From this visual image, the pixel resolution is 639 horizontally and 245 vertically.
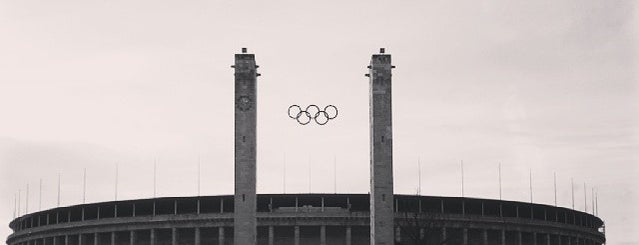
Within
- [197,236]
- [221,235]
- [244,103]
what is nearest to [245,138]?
[244,103]

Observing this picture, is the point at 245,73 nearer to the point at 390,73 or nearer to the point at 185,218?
the point at 390,73

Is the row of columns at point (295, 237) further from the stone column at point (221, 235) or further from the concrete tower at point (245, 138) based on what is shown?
the concrete tower at point (245, 138)

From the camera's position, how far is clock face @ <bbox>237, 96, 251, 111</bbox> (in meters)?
86.5

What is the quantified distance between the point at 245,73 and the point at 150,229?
28.2 meters

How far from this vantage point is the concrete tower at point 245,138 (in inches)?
3322

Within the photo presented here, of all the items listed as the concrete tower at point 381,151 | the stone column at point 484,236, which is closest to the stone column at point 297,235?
the concrete tower at point 381,151

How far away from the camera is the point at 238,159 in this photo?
86.0 m

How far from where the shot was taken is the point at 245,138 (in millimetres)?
86438

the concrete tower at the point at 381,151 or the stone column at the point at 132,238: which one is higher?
the concrete tower at the point at 381,151

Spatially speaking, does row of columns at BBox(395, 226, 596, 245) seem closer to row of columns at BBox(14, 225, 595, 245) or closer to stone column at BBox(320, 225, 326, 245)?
row of columns at BBox(14, 225, 595, 245)

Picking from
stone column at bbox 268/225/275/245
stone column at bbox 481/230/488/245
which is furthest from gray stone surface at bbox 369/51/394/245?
stone column at bbox 481/230/488/245

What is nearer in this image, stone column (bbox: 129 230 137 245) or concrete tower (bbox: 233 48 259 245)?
concrete tower (bbox: 233 48 259 245)

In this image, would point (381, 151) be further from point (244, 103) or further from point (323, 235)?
point (323, 235)

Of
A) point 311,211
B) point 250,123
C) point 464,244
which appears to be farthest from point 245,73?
point 464,244
